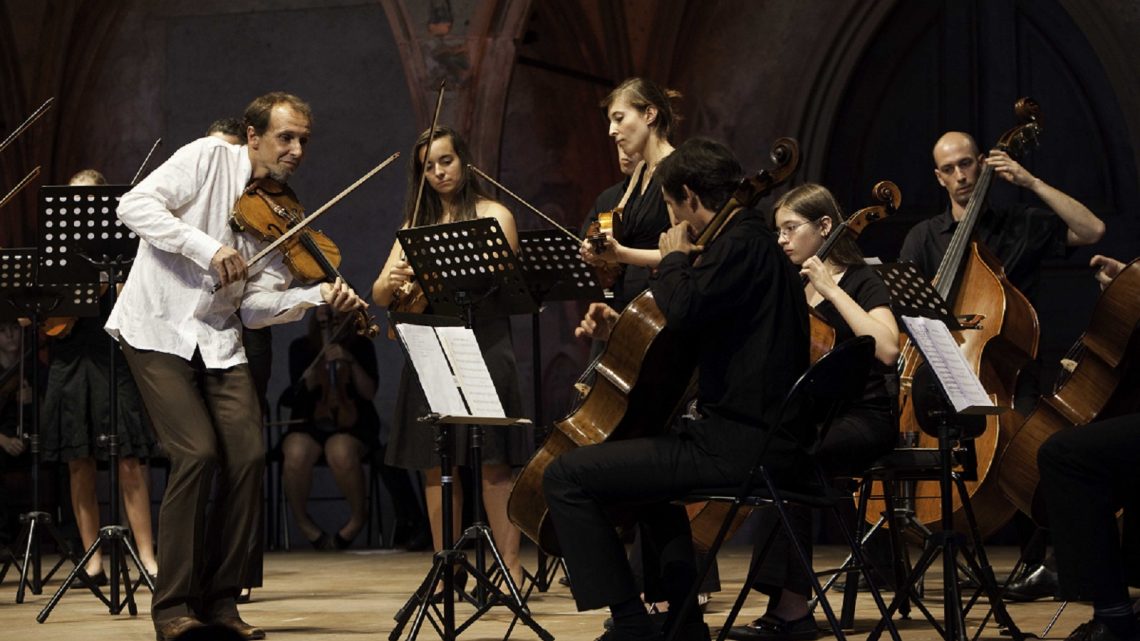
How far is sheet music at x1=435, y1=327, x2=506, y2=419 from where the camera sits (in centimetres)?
486

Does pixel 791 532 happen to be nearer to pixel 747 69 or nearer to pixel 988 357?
pixel 988 357

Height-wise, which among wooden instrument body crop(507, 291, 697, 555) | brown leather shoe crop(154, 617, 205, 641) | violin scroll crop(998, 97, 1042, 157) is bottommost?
brown leather shoe crop(154, 617, 205, 641)

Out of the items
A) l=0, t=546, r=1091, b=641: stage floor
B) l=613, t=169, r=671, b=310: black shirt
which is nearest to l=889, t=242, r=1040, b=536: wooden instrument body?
l=0, t=546, r=1091, b=641: stage floor

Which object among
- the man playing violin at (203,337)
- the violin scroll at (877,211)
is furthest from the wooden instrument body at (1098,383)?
the man playing violin at (203,337)

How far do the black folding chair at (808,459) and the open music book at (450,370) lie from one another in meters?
0.78

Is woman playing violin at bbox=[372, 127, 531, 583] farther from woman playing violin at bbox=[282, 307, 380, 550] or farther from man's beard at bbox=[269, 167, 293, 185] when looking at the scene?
woman playing violin at bbox=[282, 307, 380, 550]

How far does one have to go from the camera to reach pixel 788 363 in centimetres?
437

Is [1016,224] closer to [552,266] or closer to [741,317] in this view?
[552,266]

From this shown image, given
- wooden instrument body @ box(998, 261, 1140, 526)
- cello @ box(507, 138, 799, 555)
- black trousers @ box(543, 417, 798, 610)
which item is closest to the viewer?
black trousers @ box(543, 417, 798, 610)

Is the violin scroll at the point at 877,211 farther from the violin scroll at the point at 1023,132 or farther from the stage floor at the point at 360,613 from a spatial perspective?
the stage floor at the point at 360,613

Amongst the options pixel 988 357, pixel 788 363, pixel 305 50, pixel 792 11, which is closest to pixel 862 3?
pixel 792 11

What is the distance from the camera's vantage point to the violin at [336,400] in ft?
33.1

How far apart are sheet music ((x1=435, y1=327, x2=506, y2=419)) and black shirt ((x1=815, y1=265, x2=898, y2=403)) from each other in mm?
1179

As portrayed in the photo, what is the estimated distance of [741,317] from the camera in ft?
14.3
